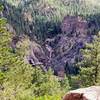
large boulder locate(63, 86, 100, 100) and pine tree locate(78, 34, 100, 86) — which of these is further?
pine tree locate(78, 34, 100, 86)

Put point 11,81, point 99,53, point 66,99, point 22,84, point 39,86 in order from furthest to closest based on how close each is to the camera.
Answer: point 39,86 → point 22,84 → point 11,81 → point 99,53 → point 66,99

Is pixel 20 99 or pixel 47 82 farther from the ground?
pixel 20 99

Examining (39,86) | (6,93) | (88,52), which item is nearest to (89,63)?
(88,52)

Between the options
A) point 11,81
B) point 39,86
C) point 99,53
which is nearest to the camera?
point 99,53

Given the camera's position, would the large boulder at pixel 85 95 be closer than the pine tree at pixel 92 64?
Yes

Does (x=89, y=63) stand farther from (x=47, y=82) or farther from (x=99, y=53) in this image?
(x=47, y=82)

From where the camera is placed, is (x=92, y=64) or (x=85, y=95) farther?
(x=92, y=64)

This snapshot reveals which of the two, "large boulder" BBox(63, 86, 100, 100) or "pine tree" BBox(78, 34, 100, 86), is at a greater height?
"large boulder" BBox(63, 86, 100, 100)

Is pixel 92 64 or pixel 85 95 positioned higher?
pixel 85 95

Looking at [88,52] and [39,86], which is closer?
[88,52]

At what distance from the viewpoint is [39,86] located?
89750 mm

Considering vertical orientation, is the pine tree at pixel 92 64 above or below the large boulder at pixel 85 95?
below

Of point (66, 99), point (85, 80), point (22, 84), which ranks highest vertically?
point (66, 99)

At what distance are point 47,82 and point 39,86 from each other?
2.70 m
